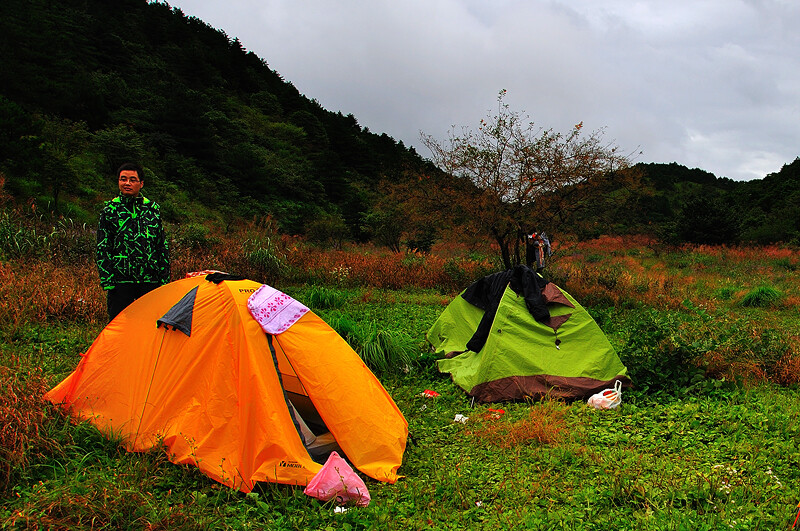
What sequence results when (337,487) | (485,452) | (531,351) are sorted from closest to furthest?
(337,487) → (485,452) → (531,351)

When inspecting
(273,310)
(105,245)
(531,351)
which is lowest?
(531,351)

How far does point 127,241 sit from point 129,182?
1.60 feet

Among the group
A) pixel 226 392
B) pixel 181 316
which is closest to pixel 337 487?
pixel 226 392

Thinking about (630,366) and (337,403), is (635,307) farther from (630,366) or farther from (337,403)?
(337,403)

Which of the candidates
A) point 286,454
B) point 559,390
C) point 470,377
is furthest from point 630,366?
A: point 286,454

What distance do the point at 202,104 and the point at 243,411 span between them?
33791mm

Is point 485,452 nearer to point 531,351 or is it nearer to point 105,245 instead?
point 531,351

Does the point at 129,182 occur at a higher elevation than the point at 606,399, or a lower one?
higher

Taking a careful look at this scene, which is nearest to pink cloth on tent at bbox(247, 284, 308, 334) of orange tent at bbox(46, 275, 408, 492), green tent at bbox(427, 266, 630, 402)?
orange tent at bbox(46, 275, 408, 492)

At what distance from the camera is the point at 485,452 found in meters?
3.62

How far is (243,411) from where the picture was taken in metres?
3.12

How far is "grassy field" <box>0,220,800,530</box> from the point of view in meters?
2.62

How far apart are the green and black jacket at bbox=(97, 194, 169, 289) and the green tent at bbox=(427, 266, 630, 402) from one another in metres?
→ 3.33

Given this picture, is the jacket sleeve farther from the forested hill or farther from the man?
the forested hill
